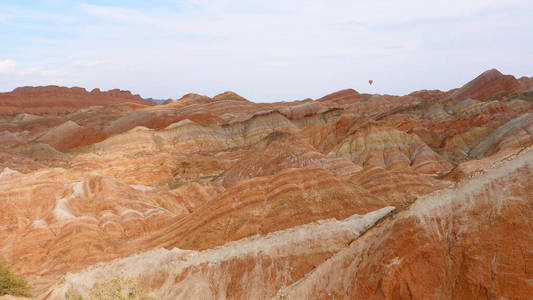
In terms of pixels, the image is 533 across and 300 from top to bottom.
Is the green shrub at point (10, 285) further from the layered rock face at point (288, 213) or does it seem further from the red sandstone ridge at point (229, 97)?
the red sandstone ridge at point (229, 97)

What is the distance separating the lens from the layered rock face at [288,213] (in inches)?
512

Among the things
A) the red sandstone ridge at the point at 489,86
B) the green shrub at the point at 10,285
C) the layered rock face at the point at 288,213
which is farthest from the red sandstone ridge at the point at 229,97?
the green shrub at the point at 10,285

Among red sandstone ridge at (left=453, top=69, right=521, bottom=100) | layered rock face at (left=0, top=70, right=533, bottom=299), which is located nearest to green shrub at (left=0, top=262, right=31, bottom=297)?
layered rock face at (left=0, top=70, right=533, bottom=299)

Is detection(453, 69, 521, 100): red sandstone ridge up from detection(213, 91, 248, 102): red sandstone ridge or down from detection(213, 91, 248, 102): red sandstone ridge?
down

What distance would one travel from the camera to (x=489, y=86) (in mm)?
117062

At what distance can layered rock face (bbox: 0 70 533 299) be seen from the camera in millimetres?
13016

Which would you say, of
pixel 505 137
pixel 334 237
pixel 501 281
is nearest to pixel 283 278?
pixel 334 237

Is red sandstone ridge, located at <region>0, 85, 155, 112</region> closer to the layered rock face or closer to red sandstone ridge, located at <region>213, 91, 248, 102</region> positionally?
red sandstone ridge, located at <region>213, 91, 248, 102</region>

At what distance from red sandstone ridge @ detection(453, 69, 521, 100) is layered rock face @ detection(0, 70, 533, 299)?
23455 mm

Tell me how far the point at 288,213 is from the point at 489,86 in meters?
111

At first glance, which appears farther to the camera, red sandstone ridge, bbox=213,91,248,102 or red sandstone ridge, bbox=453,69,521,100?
red sandstone ridge, bbox=213,91,248,102

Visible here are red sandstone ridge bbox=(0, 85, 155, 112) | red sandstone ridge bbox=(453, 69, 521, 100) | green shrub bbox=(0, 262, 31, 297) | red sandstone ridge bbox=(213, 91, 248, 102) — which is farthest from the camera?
red sandstone ridge bbox=(213, 91, 248, 102)

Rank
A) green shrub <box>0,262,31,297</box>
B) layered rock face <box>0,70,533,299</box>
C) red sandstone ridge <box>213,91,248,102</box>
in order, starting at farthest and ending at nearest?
red sandstone ridge <box>213,91,248,102</box> → green shrub <box>0,262,31,297</box> → layered rock face <box>0,70,533,299</box>

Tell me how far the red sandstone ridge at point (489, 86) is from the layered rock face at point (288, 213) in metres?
23.5
